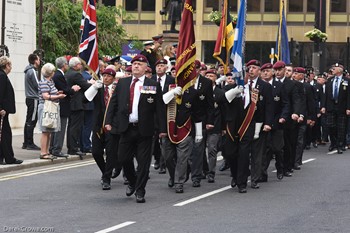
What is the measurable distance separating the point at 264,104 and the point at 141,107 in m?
2.86

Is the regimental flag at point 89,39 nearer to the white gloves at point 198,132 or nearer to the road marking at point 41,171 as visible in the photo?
the road marking at point 41,171

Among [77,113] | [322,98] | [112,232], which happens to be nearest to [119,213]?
[112,232]

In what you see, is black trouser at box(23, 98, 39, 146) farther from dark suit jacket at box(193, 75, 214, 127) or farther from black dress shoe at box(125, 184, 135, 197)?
black dress shoe at box(125, 184, 135, 197)

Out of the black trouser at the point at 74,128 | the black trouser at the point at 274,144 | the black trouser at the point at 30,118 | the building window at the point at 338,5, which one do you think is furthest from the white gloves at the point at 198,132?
the building window at the point at 338,5

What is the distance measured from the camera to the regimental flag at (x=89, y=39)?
56.2 ft

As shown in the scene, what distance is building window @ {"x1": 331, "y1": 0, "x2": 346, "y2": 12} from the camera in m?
62.9

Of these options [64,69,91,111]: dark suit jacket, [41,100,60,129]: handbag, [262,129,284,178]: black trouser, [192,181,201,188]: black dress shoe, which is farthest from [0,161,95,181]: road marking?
[262,129,284,178]: black trouser

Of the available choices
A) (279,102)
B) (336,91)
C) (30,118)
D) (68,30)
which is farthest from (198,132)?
(68,30)

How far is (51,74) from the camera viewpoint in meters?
18.3

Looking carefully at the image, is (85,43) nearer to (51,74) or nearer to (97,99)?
(51,74)

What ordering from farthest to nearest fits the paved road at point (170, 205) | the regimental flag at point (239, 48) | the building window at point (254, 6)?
the building window at point (254, 6) < the regimental flag at point (239, 48) < the paved road at point (170, 205)

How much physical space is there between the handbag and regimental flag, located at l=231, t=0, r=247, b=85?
4.11 meters

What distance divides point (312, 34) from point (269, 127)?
15.9 meters

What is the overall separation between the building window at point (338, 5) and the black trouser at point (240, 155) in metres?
49.6
